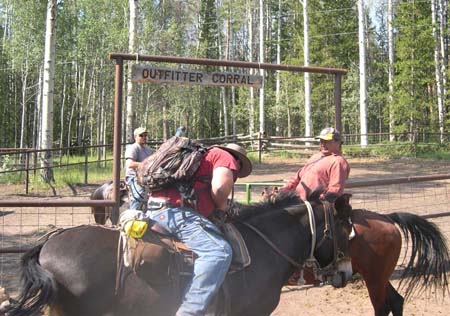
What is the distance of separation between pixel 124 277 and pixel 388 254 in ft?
8.90

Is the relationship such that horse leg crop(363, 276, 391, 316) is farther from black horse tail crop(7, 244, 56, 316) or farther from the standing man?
black horse tail crop(7, 244, 56, 316)

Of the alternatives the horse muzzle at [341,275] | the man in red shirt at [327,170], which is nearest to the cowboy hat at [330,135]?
the man in red shirt at [327,170]

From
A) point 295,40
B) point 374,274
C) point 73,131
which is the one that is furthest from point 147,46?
point 73,131

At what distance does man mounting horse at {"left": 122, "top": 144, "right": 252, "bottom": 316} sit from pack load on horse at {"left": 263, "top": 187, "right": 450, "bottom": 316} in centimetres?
145

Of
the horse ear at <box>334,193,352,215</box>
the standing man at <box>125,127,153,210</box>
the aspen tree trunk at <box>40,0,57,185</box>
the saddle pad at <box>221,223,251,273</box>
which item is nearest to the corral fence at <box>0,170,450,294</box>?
the standing man at <box>125,127,153,210</box>

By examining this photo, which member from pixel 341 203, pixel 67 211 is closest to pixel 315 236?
pixel 341 203

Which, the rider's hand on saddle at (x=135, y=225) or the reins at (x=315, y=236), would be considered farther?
the reins at (x=315, y=236)

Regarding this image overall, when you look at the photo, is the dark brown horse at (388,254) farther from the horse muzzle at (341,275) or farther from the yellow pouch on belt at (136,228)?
the yellow pouch on belt at (136,228)

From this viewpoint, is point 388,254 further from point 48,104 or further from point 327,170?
point 48,104

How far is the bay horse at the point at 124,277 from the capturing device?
2900 millimetres

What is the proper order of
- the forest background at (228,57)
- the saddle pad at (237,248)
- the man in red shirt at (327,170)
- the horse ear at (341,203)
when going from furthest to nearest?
the forest background at (228,57) → the man in red shirt at (327,170) → the horse ear at (341,203) → the saddle pad at (237,248)

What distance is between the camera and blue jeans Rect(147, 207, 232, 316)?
2992mm

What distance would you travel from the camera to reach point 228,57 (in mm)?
38438

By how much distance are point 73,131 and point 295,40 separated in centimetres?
2311
